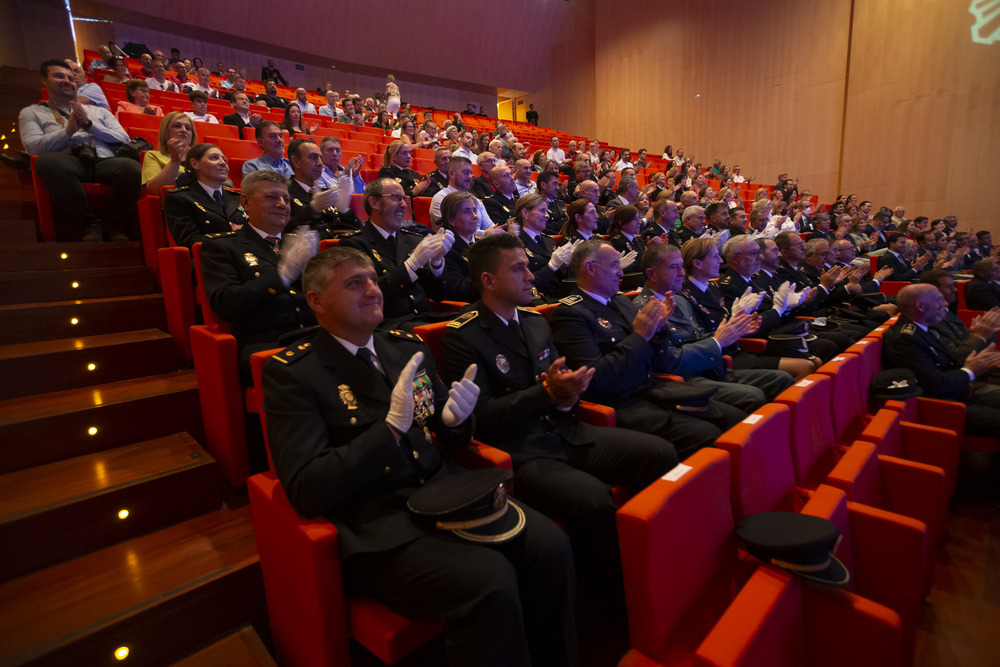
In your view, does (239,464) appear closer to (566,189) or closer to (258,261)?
(258,261)

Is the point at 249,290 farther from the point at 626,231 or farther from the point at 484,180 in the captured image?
the point at 484,180

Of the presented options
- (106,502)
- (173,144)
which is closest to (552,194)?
(173,144)

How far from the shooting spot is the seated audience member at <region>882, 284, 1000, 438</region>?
185 cm

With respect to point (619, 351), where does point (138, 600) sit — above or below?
below

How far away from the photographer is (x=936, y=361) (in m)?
1.96

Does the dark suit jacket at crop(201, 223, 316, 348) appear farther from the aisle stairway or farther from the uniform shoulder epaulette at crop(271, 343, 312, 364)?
the uniform shoulder epaulette at crop(271, 343, 312, 364)

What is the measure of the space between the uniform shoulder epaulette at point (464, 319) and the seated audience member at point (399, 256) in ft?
1.32

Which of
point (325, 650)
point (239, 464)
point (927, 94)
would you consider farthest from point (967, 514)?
point (927, 94)

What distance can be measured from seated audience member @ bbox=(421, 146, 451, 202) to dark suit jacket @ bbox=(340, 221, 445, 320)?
3.85 ft

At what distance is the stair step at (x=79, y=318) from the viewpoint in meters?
1.56

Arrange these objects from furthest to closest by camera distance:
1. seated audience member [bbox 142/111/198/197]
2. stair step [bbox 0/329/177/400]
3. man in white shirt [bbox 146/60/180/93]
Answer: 1. man in white shirt [bbox 146/60/180/93]
2. seated audience member [bbox 142/111/198/197]
3. stair step [bbox 0/329/177/400]

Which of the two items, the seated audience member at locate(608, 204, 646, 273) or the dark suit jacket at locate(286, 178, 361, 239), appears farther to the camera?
the seated audience member at locate(608, 204, 646, 273)

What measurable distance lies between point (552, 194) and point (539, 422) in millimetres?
2693

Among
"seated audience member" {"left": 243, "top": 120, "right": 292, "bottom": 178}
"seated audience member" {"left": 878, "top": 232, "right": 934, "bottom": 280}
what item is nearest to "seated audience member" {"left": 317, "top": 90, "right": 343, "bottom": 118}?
"seated audience member" {"left": 243, "top": 120, "right": 292, "bottom": 178}
